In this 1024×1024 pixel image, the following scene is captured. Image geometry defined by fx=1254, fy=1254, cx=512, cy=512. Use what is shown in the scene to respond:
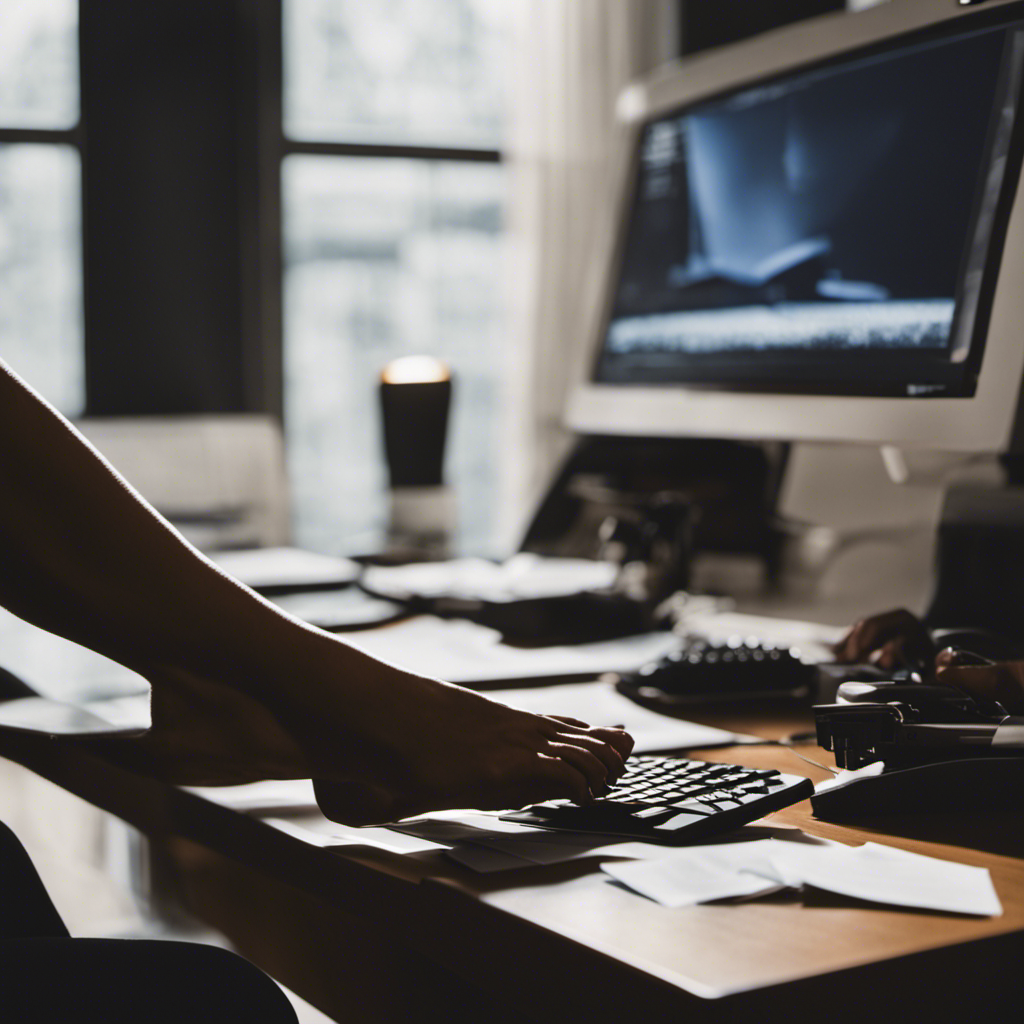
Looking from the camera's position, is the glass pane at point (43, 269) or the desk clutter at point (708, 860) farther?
the glass pane at point (43, 269)

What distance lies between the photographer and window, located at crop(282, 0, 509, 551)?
10.8 ft

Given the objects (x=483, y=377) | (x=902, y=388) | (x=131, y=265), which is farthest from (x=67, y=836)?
(x=483, y=377)

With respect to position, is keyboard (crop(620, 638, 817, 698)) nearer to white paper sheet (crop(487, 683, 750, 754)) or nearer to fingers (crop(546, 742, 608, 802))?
white paper sheet (crop(487, 683, 750, 754))

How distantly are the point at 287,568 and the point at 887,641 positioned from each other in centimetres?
77

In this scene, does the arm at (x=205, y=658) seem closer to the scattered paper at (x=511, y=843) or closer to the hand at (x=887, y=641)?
the scattered paper at (x=511, y=843)

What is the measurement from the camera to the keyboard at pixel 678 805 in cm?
59

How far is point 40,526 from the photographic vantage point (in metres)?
0.58

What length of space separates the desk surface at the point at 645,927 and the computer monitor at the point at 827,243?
417 millimetres

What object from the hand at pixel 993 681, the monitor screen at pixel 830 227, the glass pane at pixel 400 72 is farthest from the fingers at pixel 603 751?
the glass pane at pixel 400 72

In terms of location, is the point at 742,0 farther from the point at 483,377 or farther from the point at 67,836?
the point at 67,836

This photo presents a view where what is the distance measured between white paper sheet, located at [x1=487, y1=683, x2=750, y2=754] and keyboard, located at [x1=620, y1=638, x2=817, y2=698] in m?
0.02

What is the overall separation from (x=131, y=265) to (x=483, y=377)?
0.97 meters

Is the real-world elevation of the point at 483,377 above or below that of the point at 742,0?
below

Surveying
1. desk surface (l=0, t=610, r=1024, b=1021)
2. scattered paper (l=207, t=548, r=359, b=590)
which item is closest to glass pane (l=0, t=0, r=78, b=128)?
scattered paper (l=207, t=548, r=359, b=590)
